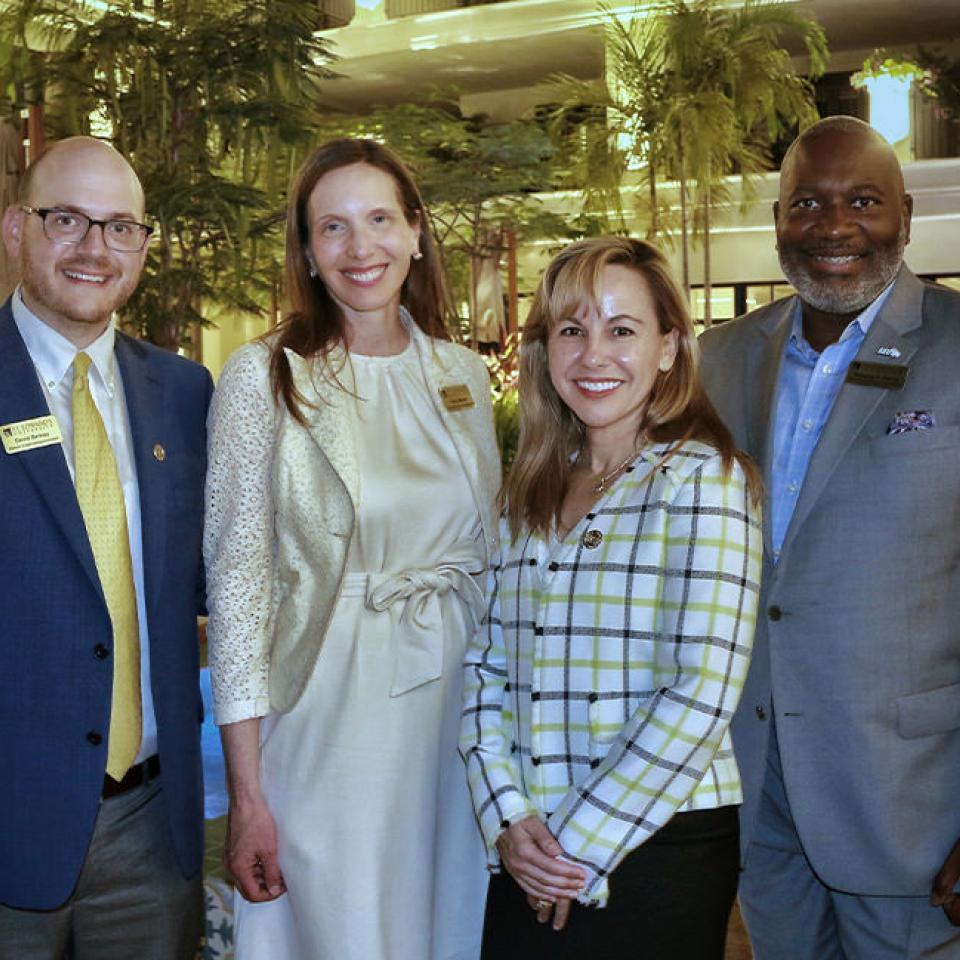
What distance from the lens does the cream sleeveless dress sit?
7.40 ft

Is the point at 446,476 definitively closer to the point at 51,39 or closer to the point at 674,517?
the point at 674,517

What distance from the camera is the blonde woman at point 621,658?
183 cm

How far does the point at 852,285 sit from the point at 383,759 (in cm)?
129

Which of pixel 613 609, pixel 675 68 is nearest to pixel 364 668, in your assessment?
pixel 613 609

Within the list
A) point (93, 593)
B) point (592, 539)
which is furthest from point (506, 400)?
point (592, 539)

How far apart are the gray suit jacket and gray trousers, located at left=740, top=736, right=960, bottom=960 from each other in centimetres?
8

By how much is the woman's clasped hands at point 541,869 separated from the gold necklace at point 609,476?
1.71ft

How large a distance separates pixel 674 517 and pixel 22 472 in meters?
1.11

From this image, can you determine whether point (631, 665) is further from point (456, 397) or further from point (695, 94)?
point (695, 94)

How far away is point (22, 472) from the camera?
7.10 ft

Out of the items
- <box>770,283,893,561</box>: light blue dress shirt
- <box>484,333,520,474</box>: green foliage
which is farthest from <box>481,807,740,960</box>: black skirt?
<box>484,333,520,474</box>: green foliage

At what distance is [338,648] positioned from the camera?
2.25 m

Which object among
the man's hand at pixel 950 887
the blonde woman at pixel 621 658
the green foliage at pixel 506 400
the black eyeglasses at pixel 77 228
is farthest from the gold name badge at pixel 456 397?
the green foliage at pixel 506 400

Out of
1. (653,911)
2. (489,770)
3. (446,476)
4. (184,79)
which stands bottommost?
(653,911)
